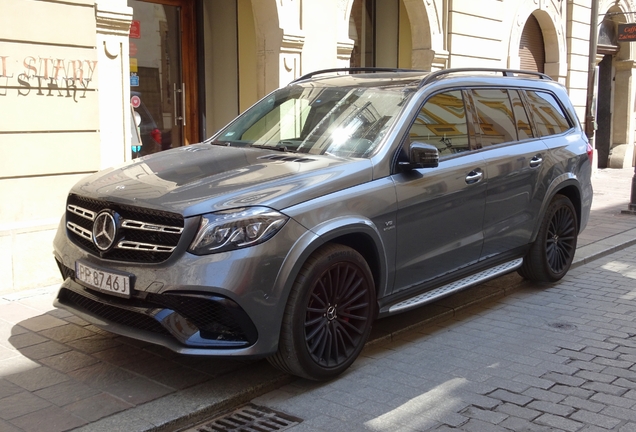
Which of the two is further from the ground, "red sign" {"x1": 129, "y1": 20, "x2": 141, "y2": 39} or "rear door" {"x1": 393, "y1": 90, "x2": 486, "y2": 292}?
"red sign" {"x1": 129, "y1": 20, "x2": 141, "y2": 39}

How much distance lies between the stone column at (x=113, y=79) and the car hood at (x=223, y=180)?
2.46 m

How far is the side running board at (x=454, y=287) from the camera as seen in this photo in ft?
16.5

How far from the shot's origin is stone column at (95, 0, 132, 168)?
23.7ft

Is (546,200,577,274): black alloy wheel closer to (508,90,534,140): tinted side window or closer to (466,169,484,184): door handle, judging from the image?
(508,90,534,140): tinted side window

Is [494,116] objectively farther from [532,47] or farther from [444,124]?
[532,47]

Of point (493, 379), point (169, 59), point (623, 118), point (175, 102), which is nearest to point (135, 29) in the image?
point (169, 59)

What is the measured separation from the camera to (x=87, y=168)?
7.20 meters

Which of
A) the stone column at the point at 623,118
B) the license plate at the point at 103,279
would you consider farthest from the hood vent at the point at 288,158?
the stone column at the point at 623,118

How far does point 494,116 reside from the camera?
604cm

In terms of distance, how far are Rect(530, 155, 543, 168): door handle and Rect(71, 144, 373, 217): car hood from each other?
2.14 m

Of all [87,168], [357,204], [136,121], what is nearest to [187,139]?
[136,121]

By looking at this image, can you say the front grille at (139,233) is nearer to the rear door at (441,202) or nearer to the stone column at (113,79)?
the rear door at (441,202)

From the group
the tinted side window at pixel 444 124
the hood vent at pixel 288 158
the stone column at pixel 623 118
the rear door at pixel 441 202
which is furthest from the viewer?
the stone column at pixel 623 118

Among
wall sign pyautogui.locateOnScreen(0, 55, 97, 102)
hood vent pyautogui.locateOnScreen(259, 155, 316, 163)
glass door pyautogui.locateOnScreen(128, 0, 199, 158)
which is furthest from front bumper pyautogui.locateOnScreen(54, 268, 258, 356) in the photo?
glass door pyautogui.locateOnScreen(128, 0, 199, 158)
